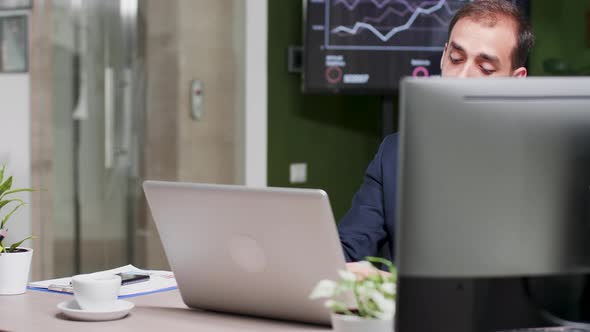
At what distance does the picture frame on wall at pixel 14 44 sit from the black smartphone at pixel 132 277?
6.52 ft

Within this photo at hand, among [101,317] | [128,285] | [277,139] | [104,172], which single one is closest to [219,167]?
[277,139]

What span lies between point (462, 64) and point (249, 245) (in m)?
0.94

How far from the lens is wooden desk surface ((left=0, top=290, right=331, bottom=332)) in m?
1.61

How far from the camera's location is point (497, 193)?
3.74 feet

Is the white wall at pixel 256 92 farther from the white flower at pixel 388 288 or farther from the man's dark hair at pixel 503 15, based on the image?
the white flower at pixel 388 288

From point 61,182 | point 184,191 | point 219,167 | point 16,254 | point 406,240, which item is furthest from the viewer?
point 219,167

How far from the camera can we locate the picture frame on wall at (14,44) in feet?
12.4

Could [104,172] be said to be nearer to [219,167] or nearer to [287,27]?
[219,167]

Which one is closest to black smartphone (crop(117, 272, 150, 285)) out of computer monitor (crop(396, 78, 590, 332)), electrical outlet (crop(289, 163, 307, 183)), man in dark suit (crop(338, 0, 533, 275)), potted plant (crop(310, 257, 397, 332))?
man in dark suit (crop(338, 0, 533, 275))

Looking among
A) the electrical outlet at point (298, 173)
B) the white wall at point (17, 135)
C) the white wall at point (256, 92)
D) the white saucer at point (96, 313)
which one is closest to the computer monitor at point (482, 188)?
the white saucer at point (96, 313)

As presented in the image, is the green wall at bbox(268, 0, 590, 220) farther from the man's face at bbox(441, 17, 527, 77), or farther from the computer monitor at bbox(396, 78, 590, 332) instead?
the computer monitor at bbox(396, 78, 590, 332)

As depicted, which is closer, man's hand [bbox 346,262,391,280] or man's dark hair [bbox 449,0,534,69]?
man's hand [bbox 346,262,391,280]

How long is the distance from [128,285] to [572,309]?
1.11m

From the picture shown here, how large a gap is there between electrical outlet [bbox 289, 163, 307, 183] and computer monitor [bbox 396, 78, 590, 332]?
366 cm
